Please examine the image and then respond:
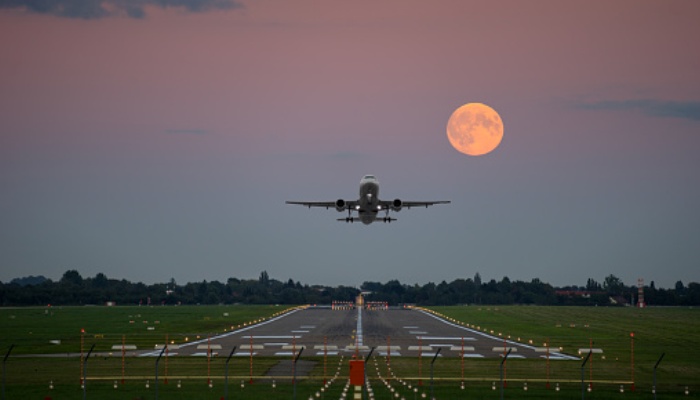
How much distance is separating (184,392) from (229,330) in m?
63.5

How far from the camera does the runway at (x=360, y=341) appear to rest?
254 feet

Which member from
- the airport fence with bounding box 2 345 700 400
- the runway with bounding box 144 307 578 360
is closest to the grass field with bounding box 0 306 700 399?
the airport fence with bounding box 2 345 700 400

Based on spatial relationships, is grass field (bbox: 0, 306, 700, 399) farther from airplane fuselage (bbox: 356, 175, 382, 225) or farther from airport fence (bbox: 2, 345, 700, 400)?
airplane fuselage (bbox: 356, 175, 382, 225)

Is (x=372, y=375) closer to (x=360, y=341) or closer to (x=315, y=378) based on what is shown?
(x=315, y=378)

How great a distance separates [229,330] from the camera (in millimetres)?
114250

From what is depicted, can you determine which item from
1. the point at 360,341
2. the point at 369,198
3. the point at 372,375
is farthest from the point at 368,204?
the point at 372,375

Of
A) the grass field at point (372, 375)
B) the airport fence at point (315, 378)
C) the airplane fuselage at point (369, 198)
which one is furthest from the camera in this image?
the airplane fuselage at point (369, 198)

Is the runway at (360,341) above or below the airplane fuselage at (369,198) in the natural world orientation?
below

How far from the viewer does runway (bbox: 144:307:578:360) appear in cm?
7756

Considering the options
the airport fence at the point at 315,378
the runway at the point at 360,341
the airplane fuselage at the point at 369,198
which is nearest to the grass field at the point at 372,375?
the airport fence at the point at 315,378

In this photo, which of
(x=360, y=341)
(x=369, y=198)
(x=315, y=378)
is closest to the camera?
(x=315, y=378)

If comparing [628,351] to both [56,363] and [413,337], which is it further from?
[56,363]

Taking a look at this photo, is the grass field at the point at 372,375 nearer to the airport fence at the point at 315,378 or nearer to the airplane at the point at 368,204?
the airport fence at the point at 315,378

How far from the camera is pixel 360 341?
92250mm
